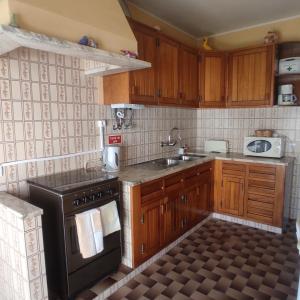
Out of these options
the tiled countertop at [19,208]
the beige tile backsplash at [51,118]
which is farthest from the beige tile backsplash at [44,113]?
the tiled countertop at [19,208]

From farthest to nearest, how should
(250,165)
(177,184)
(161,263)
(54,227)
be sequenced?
(250,165)
(177,184)
(161,263)
(54,227)

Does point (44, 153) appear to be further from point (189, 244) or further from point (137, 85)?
point (189, 244)

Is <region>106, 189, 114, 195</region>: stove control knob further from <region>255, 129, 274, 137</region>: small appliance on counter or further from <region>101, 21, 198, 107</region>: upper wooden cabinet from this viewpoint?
→ <region>255, 129, 274, 137</region>: small appliance on counter

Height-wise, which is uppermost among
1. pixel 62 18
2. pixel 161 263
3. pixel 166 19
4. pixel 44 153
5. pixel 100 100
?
pixel 166 19

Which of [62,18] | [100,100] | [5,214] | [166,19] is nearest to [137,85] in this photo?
[100,100]

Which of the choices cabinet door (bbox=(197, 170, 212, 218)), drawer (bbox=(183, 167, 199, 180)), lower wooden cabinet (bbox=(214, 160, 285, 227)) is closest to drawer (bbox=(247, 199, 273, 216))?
lower wooden cabinet (bbox=(214, 160, 285, 227))

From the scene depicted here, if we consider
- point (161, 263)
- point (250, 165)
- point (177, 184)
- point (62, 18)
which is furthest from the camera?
point (250, 165)

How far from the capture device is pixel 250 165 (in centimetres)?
311

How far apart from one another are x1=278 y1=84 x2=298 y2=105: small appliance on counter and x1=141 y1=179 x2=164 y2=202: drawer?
1.91 m

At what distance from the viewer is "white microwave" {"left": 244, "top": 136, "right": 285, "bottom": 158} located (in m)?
3.11

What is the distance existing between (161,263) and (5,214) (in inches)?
58.1

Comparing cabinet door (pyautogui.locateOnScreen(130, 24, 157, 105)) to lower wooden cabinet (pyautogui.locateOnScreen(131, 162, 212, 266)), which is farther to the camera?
cabinet door (pyautogui.locateOnScreen(130, 24, 157, 105))

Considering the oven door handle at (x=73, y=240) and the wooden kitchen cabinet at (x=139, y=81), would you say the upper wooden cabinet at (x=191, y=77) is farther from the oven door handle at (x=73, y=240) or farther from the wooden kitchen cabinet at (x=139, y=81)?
the oven door handle at (x=73, y=240)

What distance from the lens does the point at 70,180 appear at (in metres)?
1.97
